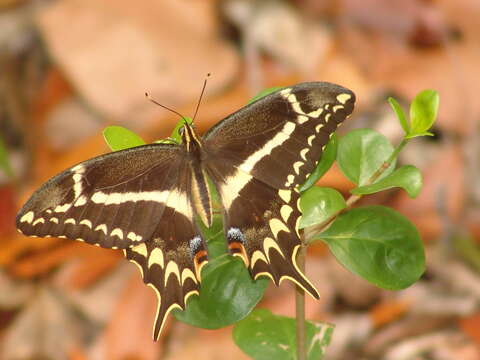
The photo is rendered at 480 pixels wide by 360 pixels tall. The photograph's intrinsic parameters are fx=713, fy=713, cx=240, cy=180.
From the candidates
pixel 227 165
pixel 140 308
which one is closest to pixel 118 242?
pixel 227 165

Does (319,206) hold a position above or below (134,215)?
above

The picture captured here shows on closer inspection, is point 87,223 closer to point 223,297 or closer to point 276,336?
point 223,297

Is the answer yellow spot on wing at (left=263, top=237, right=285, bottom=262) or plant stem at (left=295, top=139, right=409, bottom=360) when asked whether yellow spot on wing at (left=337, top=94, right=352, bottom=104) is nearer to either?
plant stem at (left=295, top=139, right=409, bottom=360)

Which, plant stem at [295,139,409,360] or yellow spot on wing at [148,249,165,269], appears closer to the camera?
plant stem at [295,139,409,360]

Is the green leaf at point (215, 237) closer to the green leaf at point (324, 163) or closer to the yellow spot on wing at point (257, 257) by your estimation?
the yellow spot on wing at point (257, 257)

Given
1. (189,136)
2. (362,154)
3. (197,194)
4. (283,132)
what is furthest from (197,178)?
(362,154)

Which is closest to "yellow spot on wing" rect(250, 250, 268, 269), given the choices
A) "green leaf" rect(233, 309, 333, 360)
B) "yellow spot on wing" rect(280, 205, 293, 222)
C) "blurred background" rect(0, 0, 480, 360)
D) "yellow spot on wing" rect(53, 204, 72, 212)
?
"yellow spot on wing" rect(280, 205, 293, 222)

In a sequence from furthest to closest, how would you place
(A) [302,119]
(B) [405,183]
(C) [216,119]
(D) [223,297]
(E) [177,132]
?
(C) [216,119] → (E) [177,132] → (A) [302,119] → (D) [223,297] → (B) [405,183]
